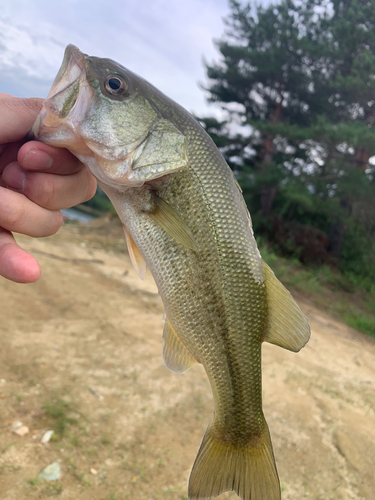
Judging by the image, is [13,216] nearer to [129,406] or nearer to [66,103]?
[66,103]

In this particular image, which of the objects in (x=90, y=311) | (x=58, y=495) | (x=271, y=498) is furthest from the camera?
(x=90, y=311)

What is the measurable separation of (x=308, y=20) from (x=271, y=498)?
15.1m

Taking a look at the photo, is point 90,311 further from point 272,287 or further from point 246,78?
point 246,78

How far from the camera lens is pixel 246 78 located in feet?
41.9

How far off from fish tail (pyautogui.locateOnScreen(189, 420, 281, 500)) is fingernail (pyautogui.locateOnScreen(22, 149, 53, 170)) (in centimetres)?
134

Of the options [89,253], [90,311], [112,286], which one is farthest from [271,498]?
[89,253]

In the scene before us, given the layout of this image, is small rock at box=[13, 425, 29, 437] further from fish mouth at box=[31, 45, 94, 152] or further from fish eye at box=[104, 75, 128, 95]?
fish eye at box=[104, 75, 128, 95]

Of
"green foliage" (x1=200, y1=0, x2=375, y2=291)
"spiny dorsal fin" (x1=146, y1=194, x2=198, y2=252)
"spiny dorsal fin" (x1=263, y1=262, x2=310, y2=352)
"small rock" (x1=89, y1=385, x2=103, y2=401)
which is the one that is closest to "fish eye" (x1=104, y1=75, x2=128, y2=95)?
"spiny dorsal fin" (x1=146, y1=194, x2=198, y2=252)

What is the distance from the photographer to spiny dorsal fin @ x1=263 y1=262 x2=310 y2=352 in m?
1.44

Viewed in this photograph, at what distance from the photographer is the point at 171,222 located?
1.38 meters

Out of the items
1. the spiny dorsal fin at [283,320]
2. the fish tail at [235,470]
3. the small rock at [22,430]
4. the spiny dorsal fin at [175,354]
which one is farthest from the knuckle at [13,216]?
the small rock at [22,430]

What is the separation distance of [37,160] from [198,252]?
0.77 m

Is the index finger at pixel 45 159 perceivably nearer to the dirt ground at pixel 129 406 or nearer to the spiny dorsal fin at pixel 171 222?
the spiny dorsal fin at pixel 171 222

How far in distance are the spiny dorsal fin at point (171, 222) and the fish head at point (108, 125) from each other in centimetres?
12
